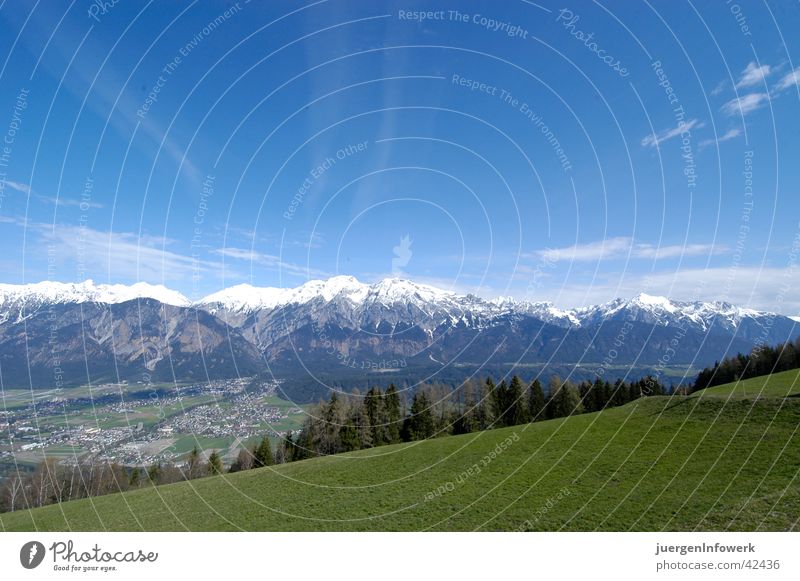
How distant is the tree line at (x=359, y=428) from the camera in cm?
5403

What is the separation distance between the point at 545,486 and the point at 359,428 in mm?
37828

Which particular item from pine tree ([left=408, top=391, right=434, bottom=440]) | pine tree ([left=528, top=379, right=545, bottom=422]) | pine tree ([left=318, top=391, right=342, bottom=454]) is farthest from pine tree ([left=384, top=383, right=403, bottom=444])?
pine tree ([left=528, top=379, right=545, bottom=422])

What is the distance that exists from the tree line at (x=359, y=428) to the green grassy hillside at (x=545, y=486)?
59.2ft

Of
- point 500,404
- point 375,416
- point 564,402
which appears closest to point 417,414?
point 375,416

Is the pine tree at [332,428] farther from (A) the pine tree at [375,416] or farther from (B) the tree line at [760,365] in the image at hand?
(B) the tree line at [760,365]

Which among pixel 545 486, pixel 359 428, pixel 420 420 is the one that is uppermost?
pixel 545 486

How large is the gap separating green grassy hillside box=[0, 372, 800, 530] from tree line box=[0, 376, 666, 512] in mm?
18031

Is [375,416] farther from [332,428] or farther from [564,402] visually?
[564,402]

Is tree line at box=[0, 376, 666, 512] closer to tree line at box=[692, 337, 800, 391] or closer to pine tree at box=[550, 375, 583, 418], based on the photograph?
pine tree at box=[550, 375, 583, 418]

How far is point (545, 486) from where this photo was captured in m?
20.7

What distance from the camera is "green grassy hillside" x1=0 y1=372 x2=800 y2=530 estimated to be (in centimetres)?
1599

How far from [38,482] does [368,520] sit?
63.0m
